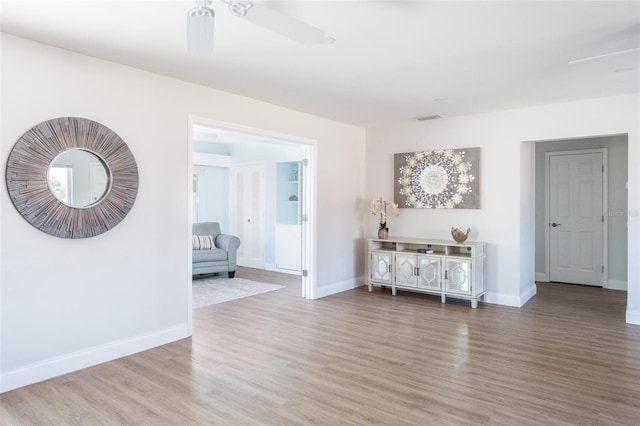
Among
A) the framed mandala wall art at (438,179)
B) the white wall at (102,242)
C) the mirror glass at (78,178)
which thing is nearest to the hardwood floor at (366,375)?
the white wall at (102,242)

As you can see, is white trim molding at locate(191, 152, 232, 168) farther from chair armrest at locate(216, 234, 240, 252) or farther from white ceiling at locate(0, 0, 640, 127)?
white ceiling at locate(0, 0, 640, 127)

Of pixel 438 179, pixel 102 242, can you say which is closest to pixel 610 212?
pixel 438 179

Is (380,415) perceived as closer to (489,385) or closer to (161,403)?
(489,385)

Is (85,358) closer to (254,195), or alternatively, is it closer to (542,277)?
(254,195)

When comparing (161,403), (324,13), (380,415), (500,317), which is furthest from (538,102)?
(161,403)

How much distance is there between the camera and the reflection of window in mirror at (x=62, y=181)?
303cm

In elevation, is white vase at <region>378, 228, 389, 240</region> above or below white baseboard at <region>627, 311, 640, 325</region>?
above

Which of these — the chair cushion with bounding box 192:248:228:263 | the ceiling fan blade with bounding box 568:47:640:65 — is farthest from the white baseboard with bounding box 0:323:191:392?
the ceiling fan blade with bounding box 568:47:640:65

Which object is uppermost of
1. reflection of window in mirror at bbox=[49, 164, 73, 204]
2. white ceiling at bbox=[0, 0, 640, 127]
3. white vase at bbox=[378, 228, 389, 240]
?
white ceiling at bbox=[0, 0, 640, 127]

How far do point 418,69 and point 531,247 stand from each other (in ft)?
10.8

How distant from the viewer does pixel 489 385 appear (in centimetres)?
284

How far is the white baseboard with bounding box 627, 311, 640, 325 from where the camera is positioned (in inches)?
168

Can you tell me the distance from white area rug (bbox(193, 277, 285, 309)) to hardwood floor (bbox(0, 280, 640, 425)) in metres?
0.69

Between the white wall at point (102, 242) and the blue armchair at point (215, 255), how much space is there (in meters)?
2.68
